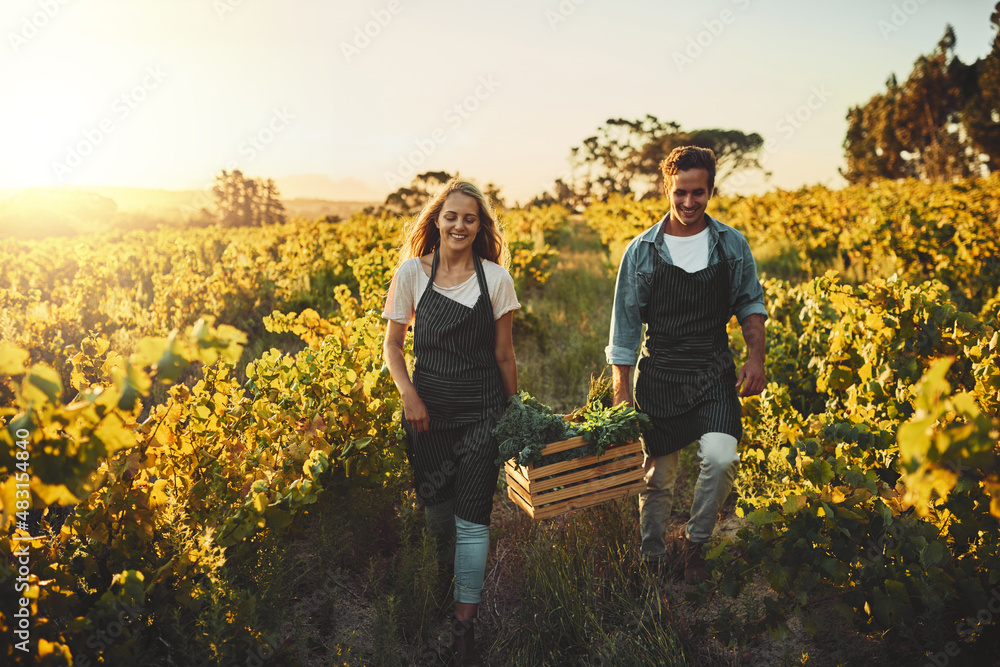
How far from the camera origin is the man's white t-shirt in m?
2.57

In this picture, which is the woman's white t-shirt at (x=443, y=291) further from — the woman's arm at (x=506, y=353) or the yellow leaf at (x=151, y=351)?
the yellow leaf at (x=151, y=351)

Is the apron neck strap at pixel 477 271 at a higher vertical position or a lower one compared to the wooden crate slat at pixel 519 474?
higher

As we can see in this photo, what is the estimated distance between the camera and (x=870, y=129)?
5125 cm

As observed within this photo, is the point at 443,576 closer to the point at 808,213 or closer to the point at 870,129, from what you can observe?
the point at 808,213

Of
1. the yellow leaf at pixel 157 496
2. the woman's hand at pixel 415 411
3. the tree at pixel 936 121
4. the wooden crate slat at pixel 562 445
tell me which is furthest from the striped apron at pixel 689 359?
the tree at pixel 936 121

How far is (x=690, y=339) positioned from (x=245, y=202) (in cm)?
3324

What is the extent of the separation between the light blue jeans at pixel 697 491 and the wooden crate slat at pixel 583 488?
0.39 ft

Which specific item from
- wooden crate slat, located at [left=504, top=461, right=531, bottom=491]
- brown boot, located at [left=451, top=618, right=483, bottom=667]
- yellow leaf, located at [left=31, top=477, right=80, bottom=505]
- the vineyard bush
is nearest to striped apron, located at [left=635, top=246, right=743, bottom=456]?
wooden crate slat, located at [left=504, top=461, right=531, bottom=491]

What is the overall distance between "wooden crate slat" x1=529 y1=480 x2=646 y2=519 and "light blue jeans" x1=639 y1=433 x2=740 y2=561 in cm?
12

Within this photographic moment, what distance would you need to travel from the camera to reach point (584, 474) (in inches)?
91.1

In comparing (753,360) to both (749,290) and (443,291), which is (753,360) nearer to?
(749,290)

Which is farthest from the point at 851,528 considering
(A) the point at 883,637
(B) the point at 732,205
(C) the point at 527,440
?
(B) the point at 732,205

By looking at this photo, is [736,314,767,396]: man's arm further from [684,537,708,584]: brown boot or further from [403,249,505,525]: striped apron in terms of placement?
[403,249,505,525]: striped apron

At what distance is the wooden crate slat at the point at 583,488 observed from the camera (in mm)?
2268
